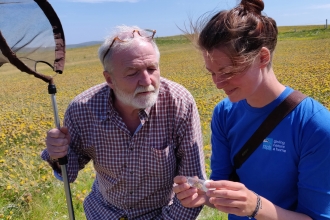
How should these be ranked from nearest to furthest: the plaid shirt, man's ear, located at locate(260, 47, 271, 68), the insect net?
man's ear, located at locate(260, 47, 271, 68) → the insect net → the plaid shirt

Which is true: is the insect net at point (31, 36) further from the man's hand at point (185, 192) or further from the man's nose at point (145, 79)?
the man's hand at point (185, 192)

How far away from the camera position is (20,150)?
5.21m

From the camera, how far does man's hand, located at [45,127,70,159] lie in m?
2.25

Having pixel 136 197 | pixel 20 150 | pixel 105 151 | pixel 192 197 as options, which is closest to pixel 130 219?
pixel 136 197

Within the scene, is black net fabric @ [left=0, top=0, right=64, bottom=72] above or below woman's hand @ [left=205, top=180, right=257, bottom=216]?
above

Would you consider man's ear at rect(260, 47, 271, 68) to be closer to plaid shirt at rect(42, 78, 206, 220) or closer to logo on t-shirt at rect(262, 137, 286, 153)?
logo on t-shirt at rect(262, 137, 286, 153)

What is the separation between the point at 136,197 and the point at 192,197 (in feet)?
2.35

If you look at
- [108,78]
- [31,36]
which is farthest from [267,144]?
[31,36]

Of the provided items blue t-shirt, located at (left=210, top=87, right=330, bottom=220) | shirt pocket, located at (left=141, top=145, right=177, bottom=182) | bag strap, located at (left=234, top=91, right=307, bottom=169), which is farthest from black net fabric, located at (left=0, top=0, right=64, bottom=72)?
bag strap, located at (left=234, top=91, right=307, bottom=169)

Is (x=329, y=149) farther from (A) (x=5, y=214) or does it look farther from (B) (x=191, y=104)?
(A) (x=5, y=214)

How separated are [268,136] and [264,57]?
399 millimetres

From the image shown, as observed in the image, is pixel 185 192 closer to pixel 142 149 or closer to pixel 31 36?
pixel 142 149

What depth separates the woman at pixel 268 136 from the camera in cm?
169

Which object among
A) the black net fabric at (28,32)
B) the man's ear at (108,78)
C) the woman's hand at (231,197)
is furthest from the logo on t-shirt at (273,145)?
the black net fabric at (28,32)
